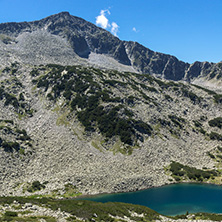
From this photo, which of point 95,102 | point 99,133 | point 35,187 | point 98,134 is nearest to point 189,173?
point 99,133

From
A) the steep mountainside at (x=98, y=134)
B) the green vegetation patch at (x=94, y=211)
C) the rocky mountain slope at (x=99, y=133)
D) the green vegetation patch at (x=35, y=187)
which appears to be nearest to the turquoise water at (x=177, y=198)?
the rocky mountain slope at (x=99, y=133)

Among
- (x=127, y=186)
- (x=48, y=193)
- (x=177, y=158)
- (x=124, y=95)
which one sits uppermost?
(x=124, y=95)

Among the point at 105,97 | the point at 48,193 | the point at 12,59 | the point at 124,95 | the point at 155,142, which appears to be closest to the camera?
the point at 48,193

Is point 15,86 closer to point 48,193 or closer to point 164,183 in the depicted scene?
point 48,193

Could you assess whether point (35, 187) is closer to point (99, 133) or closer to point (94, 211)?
point (99, 133)

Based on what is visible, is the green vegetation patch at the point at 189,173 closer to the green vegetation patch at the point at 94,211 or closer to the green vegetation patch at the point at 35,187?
the green vegetation patch at the point at 94,211

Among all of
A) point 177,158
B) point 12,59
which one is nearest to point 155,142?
point 177,158
